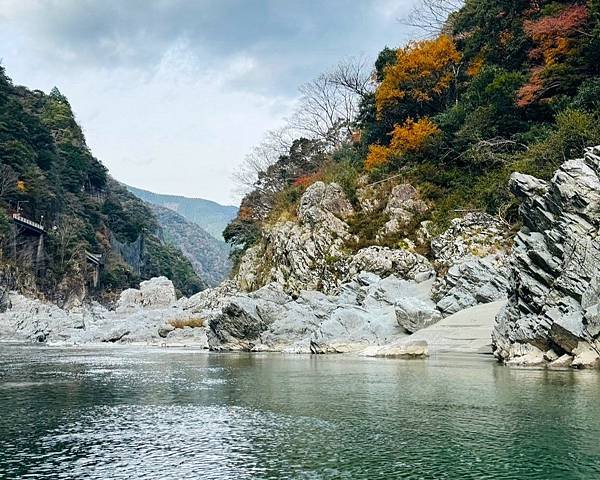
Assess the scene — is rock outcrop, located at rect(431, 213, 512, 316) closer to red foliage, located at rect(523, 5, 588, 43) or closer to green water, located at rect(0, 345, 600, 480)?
green water, located at rect(0, 345, 600, 480)

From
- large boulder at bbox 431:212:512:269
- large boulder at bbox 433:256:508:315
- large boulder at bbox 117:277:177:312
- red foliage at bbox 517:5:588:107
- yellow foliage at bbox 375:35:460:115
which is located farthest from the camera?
large boulder at bbox 117:277:177:312

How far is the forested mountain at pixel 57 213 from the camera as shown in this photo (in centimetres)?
7700

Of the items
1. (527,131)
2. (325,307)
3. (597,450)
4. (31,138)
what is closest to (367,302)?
(325,307)

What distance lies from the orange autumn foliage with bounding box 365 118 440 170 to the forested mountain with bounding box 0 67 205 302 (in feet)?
157

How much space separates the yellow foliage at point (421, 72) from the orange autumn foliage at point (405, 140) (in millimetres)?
2289

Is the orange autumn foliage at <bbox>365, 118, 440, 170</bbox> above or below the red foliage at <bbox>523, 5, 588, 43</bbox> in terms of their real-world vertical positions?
below

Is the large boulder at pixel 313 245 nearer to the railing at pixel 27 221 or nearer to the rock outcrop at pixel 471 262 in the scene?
the rock outcrop at pixel 471 262

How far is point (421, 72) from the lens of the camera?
45000mm

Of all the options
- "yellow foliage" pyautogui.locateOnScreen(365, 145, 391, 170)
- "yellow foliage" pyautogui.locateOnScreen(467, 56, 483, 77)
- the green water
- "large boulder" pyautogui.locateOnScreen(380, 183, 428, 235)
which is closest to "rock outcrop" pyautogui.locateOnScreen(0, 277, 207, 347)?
"large boulder" pyautogui.locateOnScreen(380, 183, 428, 235)

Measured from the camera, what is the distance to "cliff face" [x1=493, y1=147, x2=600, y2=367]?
17656 mm

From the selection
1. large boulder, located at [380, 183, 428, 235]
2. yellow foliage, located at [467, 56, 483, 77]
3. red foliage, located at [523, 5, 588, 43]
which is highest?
yellow foliage, located at [467, 56, 483, 77]

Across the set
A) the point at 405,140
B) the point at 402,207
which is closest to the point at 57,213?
the point at 405,140

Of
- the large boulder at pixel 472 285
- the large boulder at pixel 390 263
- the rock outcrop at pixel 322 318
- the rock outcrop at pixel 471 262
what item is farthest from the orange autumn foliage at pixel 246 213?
the large boulder at pixel 472 285

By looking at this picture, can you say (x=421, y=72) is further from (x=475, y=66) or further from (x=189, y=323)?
(x=189, y=323)
